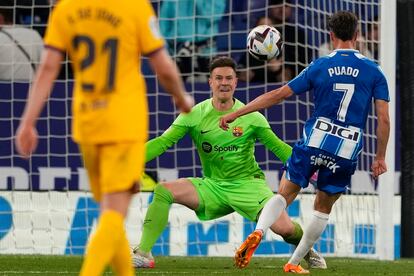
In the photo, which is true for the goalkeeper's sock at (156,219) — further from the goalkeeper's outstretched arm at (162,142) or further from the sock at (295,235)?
the sock at (295,235)

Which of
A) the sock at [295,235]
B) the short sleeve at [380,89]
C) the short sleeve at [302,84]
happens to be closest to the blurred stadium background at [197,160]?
the sock at [295,235]

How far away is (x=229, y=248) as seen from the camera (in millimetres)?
11641

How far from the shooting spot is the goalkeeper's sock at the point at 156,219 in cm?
913

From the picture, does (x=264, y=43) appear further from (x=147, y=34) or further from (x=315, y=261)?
(x=147, y=34)

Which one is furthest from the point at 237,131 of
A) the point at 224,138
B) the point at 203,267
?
the point at 203,267

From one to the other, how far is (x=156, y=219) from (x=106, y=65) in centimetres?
401

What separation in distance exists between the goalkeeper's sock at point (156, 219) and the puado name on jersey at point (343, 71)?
1891mm

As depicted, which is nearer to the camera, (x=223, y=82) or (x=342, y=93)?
(x=342, y=93)

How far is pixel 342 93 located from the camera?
26.4ft

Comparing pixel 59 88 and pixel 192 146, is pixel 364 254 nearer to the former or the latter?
pixel 192 146

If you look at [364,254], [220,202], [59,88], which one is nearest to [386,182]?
[364,254]

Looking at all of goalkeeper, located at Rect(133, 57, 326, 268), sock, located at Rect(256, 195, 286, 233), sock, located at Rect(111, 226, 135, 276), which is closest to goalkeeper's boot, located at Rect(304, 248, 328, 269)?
goalkeeper, located at Rect(133, 57, 326, 268)

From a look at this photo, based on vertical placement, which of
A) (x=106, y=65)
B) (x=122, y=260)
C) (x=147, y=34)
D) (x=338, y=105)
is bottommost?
(x=122, y=260)

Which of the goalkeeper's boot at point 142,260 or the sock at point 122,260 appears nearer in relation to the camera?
the sock at point 122,260
